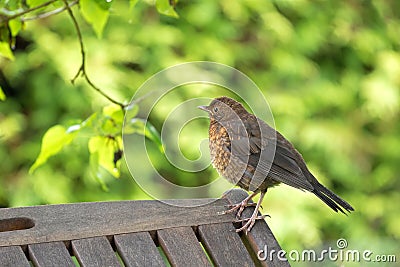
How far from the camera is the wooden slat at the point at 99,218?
5.50 ft

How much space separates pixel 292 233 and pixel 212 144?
2102 mm

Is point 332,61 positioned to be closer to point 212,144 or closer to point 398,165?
point 398,165

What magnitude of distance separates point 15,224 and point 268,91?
9.44 ft

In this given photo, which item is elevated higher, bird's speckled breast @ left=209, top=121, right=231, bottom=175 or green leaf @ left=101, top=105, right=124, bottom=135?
green leaf @ left=101, top=105, right=124, bottom=135

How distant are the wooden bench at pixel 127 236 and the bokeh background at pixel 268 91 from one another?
73.9 inches

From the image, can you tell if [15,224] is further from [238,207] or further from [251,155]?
[251,155]

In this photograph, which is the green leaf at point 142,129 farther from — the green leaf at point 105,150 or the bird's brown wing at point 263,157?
the bird's brown wing at point 263,157

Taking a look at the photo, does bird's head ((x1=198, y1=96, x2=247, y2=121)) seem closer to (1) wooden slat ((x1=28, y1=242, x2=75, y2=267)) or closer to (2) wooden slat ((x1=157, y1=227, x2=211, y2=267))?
(2) wooden slat ((x1=157, y1=227, x2=211, y2=267))

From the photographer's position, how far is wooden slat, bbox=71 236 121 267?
164 centimetres

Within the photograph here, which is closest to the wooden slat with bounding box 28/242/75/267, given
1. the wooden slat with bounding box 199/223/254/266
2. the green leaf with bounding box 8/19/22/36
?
the wooden slat with bounding box 199/223/254/266

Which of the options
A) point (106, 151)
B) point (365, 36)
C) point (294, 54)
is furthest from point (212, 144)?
point (365, 36)

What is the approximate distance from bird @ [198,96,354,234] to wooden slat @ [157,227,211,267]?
0.39 m

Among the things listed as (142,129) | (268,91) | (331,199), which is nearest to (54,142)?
(142,129)

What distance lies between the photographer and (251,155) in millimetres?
2182
